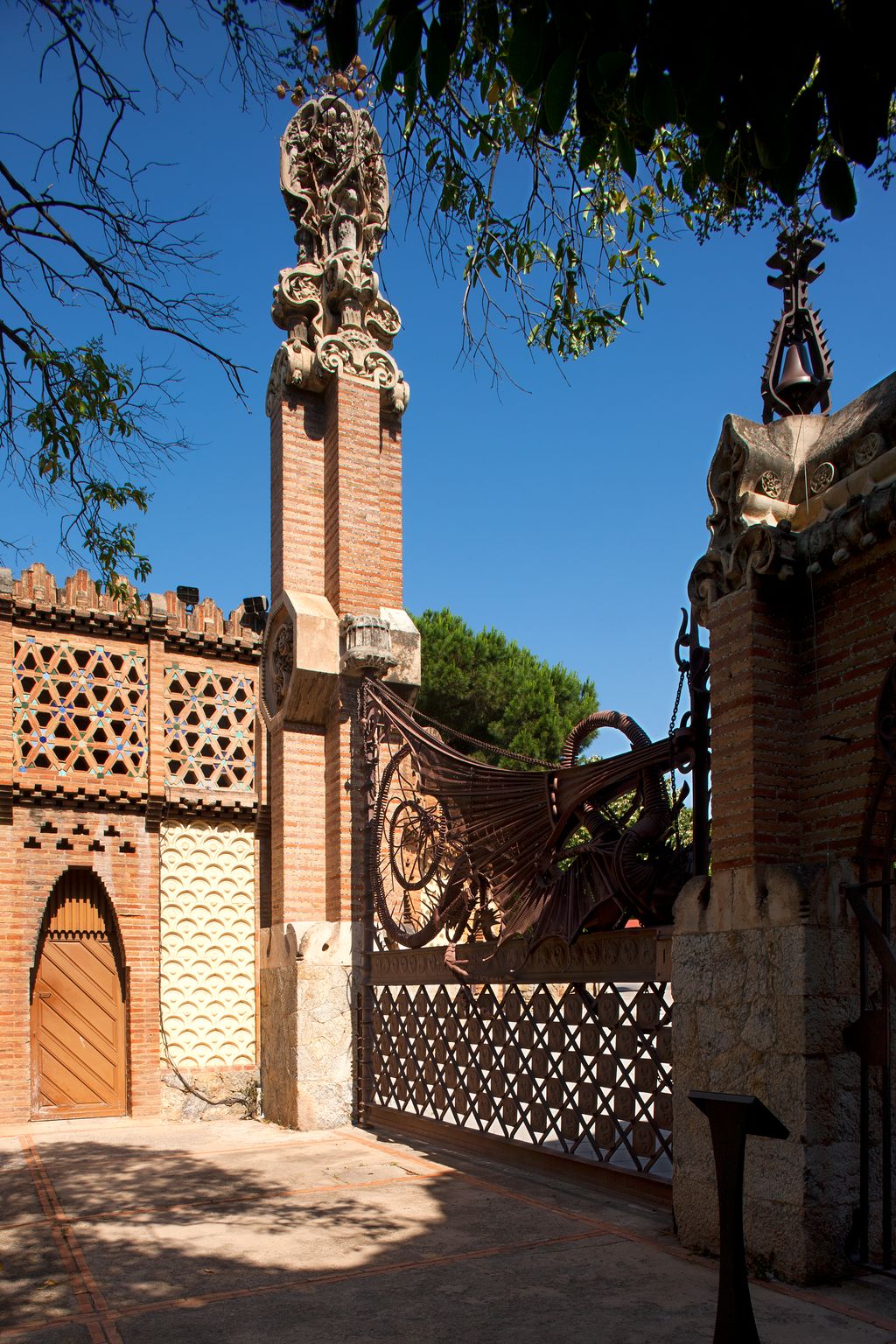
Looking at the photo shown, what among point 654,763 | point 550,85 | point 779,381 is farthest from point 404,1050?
point 550,85

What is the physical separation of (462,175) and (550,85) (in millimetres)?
2868

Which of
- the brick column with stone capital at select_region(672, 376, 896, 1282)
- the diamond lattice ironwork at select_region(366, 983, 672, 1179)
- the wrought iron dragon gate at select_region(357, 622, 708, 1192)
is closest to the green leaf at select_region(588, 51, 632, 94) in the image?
the brick column with stone capital at select_region(672, 376, 896, 1282)

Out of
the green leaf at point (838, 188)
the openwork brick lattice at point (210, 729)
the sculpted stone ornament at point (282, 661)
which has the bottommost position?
the openwork brick lattice at point (210, 729)

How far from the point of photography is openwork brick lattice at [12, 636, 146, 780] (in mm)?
10656

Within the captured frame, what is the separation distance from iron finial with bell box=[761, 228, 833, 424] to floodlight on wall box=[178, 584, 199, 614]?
23.7 feet

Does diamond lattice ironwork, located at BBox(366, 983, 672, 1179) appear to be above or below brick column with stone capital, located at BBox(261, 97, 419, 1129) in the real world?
below

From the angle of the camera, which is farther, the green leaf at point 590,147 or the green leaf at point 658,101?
the green leaf at point 590,147

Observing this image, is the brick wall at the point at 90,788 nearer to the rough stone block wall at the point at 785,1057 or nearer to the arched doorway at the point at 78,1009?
the arched doorway at the point at 78,1009

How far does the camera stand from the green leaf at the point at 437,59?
117 inches

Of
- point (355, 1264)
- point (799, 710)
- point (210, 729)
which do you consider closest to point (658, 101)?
point (799, 710)

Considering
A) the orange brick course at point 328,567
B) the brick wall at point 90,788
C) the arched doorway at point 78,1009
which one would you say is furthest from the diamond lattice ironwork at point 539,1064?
the arched doorway at point 78,1009

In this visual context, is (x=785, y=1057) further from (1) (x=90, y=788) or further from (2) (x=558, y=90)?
(1) (x=90, y=788)

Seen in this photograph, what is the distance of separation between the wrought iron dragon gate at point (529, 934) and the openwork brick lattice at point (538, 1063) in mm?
14

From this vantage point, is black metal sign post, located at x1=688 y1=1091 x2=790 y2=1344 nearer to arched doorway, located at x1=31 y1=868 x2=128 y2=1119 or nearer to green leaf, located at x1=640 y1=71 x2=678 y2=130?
green leaf, located at x1=640 y1=71 x2=678 y2=130
